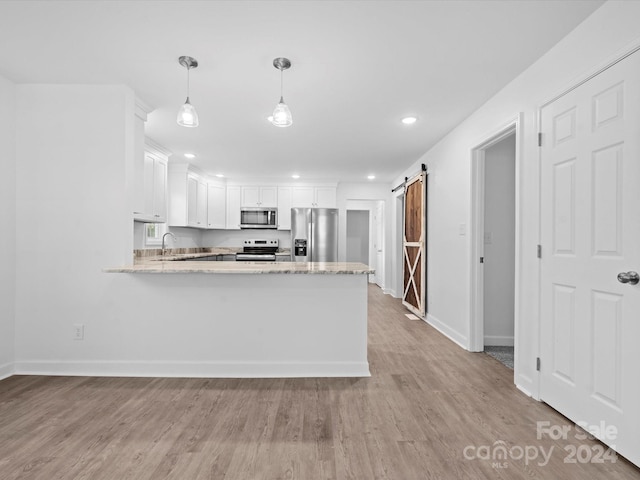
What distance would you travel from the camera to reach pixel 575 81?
1993mm

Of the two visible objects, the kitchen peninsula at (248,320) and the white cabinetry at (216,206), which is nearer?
the kitchen peninsula at (248,320)

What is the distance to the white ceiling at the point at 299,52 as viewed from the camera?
6.14 feet

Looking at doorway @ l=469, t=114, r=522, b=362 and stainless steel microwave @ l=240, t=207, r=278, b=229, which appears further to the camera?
stainless steel microwave @ l=240, t=207, r=278, b=229

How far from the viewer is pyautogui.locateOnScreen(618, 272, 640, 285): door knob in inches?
63.5

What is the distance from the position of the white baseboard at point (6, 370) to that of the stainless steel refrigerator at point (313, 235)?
430cm

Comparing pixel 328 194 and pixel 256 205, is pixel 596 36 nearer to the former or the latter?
pixel 328 194

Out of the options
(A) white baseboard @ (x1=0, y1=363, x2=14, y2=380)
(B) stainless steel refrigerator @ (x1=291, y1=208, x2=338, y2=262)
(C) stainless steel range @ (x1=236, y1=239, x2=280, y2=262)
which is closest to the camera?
(A) white baseboard @ (x1=0, y1=363, x2=14, y2=380)

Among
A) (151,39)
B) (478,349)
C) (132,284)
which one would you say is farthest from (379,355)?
(151,39)

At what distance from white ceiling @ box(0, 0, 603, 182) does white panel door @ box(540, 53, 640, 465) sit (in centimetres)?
55

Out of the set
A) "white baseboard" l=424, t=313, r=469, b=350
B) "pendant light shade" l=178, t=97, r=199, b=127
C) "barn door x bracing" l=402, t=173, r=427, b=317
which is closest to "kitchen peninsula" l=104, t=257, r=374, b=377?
"pendant light shade" l=178, t=97, r=199, b=127

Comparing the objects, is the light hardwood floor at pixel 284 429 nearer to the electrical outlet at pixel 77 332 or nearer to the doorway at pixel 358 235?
the electrical outlet at pixel 77 332

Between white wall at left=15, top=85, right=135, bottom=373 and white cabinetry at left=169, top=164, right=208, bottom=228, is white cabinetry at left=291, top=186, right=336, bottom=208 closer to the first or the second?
white cabinetry at left=169, top=164, right=208, bottom=228

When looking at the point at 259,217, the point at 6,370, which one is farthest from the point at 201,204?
the point at 6,370

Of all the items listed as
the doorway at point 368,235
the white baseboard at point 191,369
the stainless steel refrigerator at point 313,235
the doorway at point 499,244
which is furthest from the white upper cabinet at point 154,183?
the doorway at point 368,235
